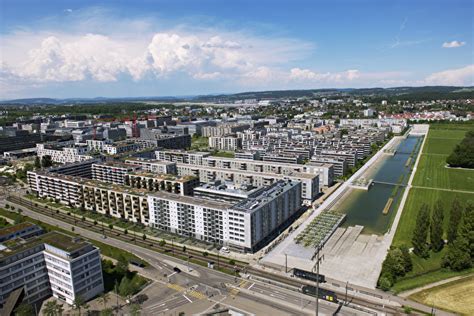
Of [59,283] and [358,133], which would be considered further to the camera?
[358,133]

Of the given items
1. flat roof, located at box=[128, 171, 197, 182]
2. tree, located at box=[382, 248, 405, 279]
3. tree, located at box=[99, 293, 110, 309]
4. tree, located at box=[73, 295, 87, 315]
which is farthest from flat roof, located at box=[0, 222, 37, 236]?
tree, located at box=[382, 248, 405, 279]

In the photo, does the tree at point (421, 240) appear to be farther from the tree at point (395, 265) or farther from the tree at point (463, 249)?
the tree at point (395, 265)

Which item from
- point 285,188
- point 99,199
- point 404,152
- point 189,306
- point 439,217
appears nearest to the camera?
point 189,306

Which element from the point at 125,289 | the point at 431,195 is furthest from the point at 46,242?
the point at 431,195

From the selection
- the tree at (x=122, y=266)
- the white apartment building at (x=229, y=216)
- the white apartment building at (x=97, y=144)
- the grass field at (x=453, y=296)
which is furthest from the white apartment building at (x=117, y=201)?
the white apartment building at (x=97, y=144)

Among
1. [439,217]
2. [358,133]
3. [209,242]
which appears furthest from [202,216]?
[358,133]

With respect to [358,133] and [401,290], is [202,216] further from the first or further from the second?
[358,133]

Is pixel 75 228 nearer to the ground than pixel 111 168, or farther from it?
nearer to the ground
